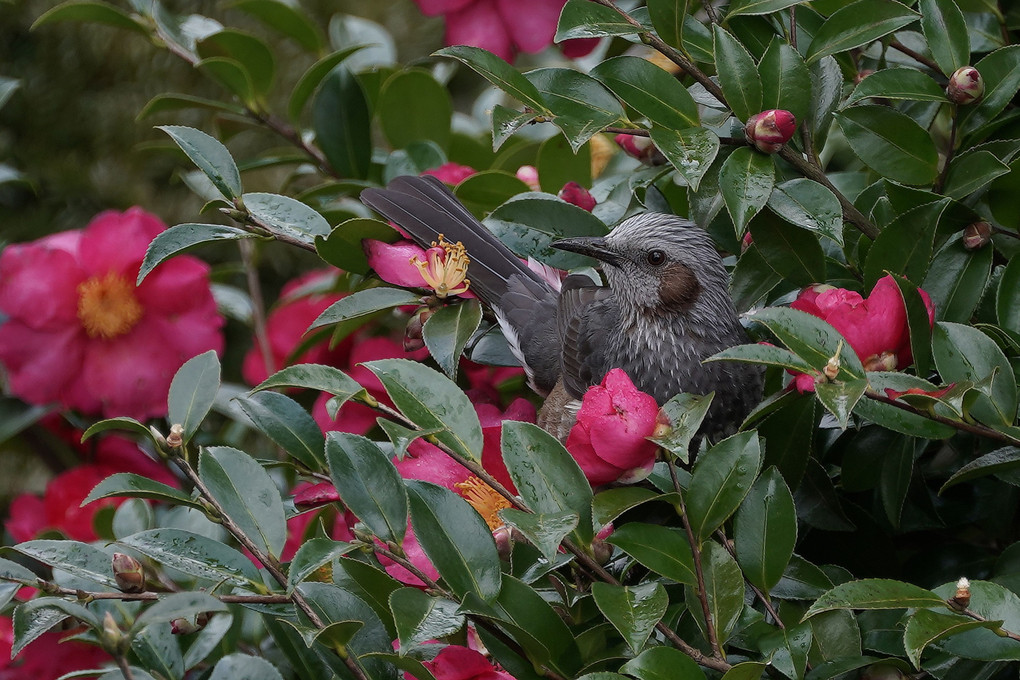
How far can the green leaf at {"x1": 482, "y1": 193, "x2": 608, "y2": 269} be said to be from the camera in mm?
1293

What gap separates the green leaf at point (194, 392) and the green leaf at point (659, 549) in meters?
0.45

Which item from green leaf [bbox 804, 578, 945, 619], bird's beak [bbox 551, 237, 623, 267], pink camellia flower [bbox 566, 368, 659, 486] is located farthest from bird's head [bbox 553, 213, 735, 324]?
green leaf [bbox 804, 578, 945, 619]

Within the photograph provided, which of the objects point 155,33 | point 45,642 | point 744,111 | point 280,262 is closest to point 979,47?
point 744,111

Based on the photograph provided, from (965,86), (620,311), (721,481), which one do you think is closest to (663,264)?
(620,311)

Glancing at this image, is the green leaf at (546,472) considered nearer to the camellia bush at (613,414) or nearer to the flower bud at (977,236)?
the camellia bush at (613,414)

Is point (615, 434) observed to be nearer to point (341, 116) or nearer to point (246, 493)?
point (246, 493)

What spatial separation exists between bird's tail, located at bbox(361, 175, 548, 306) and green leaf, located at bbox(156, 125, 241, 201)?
0.82 feet

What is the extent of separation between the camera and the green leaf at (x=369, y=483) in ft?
3.02

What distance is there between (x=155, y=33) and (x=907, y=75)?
1.13 m

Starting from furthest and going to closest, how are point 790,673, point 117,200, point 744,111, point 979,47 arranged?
1. point 117,200
2. point 979,47
3. point 744,111
4. point 790,673

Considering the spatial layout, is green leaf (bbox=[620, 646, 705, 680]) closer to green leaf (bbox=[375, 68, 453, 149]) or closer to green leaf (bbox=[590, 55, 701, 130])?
green leaf (bbox=[590, 55, 701, 130])

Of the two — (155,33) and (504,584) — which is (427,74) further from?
(504,584)

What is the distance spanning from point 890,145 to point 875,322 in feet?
0.89

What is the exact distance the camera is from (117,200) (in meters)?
2.60
